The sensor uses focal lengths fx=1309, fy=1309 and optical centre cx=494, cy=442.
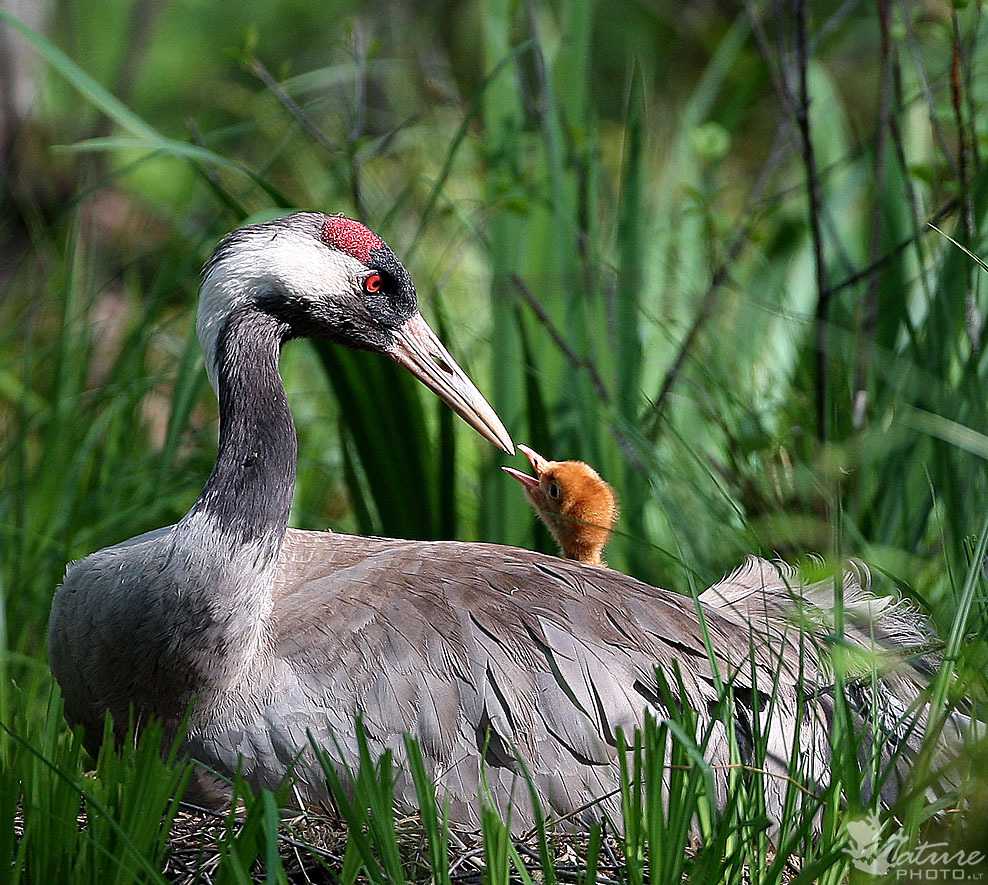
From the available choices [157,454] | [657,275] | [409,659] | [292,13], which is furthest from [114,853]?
[292,13]

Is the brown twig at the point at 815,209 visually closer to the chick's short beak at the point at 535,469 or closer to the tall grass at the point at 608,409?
the tall grass at the point at 608,409

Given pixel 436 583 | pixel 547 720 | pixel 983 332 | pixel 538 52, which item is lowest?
pixel 547 720

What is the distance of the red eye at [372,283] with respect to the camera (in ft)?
9.26

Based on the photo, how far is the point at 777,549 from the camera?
10.1 ft

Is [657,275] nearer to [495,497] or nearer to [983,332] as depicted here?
[495,497]

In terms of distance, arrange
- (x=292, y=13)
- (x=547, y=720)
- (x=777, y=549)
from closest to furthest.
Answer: (x=547, y=720)
(x=777, y=549)
(x=292, y=13)

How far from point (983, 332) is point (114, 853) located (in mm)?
2254

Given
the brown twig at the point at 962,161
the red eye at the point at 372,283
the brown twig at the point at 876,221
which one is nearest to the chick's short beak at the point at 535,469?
the red eye at the point at 372,283

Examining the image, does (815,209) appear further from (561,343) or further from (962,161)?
(561,343)

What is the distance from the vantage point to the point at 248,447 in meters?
2.67

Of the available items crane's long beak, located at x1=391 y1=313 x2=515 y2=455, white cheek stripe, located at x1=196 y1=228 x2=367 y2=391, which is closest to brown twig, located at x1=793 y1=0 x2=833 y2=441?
crane's long beak, located at x1=391 y1=313 x2=515 y2=455

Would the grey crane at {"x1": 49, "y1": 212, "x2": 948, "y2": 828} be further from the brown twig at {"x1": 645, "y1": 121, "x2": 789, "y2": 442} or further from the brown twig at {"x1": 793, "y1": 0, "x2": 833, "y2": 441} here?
the brown twig at {"x1": 793, "y1": 0, "x2": 833, "y2": 441}
